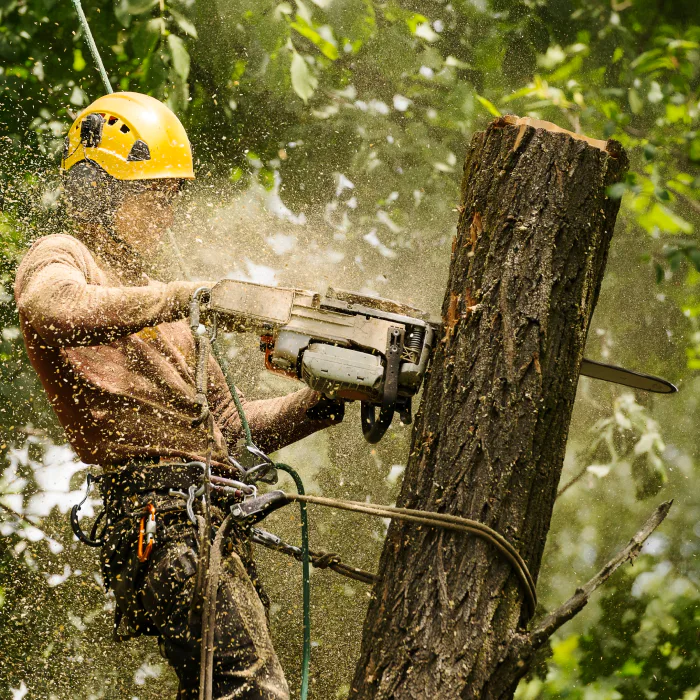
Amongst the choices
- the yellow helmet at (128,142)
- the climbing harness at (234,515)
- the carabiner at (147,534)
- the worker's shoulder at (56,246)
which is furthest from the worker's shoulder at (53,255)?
the carabiner at (147,534)

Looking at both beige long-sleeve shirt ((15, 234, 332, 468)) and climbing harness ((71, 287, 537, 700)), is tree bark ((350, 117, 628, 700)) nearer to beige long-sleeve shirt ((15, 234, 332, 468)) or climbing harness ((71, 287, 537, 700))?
climbing harness ((71, 287, 537, 700))

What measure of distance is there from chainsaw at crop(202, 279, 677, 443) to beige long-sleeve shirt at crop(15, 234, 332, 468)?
19 cm

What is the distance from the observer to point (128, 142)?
2.86m

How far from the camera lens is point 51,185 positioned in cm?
427

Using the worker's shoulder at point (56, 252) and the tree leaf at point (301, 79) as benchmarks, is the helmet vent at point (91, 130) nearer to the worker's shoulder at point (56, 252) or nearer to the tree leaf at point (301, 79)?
the worker's shoulder at point (56, 252)

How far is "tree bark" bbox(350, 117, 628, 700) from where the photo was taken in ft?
6.08

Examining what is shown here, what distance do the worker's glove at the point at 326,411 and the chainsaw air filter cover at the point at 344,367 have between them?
1.73 feet

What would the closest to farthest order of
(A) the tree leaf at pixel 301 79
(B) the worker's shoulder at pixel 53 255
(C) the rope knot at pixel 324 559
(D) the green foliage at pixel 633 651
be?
1. (B) the worker's shoulder at pixel 53 255
2. (C) the rope knot at pixel 324 559
3. (A) the tree leaf at pixel 301 79
4. (D) the green foliage at pixel 633 651

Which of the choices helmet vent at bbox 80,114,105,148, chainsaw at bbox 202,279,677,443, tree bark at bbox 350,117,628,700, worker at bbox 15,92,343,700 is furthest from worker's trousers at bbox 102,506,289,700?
helmet vent at bbox 80,114,105,148

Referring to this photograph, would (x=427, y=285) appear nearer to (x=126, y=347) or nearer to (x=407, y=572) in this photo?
(x=126, y=347)

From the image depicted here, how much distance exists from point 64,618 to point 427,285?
9.38 ft

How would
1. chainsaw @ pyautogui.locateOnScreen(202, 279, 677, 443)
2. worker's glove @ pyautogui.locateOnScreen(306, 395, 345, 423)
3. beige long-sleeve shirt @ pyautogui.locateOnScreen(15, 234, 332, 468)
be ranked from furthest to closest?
worker's glove @ pyautogui.locateOnScreen(306, 395, 345, 423), beige long-sleeve shirt @ pyautogui.locateOnScreen(15, 234, 332, 468), chainsaw @ pyautogui.locateOnScreen(202, 279, 677, 443)

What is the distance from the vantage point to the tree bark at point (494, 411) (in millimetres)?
1853

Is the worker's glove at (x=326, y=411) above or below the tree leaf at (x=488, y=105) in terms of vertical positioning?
below
